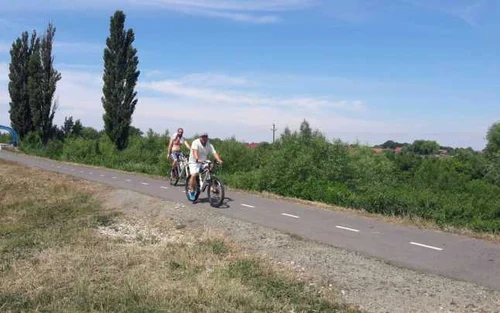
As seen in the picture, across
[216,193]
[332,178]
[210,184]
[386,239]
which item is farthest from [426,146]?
[386,239]

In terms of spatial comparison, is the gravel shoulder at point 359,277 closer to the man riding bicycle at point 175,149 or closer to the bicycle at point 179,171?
the bicycle at point 179,171

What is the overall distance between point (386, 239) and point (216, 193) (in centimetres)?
464

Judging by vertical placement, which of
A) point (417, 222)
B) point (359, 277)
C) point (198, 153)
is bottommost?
point (359, 277)

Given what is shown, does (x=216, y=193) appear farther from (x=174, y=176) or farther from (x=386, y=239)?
(x=174, y=176)

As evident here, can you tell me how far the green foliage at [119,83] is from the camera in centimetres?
3734

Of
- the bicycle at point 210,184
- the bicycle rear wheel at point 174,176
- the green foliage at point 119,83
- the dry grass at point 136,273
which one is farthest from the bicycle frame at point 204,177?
the green foliage at point 119,83

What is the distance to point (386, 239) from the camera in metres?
8.66

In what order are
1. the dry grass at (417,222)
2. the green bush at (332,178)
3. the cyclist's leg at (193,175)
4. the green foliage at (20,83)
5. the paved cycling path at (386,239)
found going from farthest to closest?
the green foliage at (20,83) < the cyclist's leg at (193,175) < the green bush at (332,178) < the dry grass at (417,222) < the paved cycling path at (386,239)

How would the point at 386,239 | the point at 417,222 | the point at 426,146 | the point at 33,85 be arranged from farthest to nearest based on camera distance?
1. the point at 426,146
2. the point at 33,85
3. the point at 417,222
4. the point at 386,239

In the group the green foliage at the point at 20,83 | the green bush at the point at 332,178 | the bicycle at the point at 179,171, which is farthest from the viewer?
the green foliage at the point at 20,83

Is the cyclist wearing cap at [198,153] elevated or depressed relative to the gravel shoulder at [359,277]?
elevated

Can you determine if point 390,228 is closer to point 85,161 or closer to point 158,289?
point 158,289

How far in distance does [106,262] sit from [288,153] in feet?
35.0

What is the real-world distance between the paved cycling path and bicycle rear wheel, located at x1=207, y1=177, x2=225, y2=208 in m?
0.18
